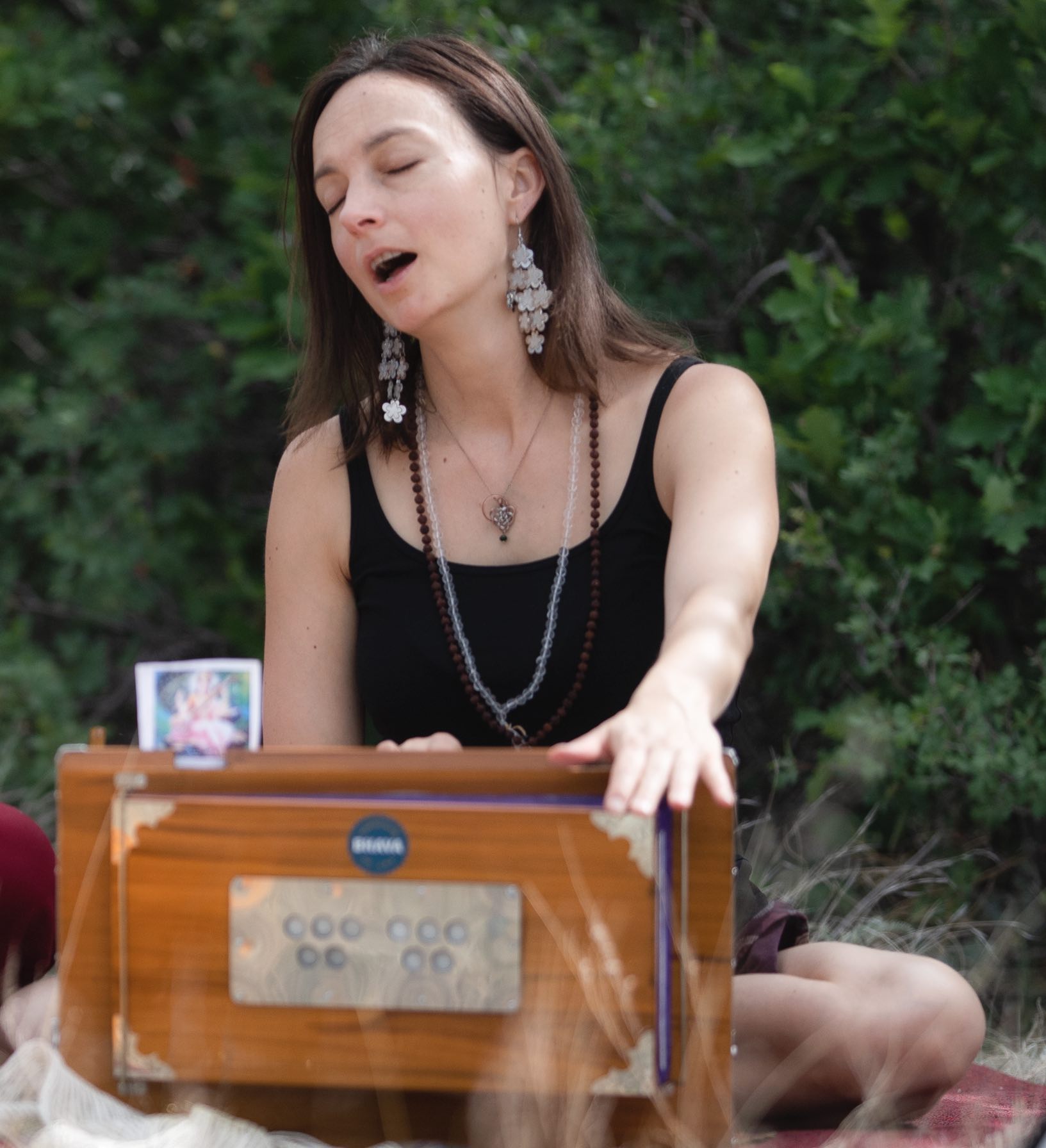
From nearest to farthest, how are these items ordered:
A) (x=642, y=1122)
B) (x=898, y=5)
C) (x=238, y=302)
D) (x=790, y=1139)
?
(x=642, y=1122) < (x=790, y=1139) < (x=898, y=5) < (x=238, y=302)

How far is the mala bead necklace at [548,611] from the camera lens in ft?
6.62

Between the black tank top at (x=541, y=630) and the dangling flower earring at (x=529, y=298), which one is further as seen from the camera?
the dangling flower earring at (x=529, y=298)

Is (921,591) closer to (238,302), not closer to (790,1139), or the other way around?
(790,1139)

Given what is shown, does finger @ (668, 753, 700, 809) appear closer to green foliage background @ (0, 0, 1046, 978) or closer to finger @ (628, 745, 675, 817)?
finger @ (628, 745, 675, 817)

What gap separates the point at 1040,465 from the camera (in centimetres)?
287

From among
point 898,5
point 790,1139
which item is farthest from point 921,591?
point 790,1139

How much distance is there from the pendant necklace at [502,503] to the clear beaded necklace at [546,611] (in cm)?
6

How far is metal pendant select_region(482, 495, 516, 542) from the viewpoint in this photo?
6.95ft

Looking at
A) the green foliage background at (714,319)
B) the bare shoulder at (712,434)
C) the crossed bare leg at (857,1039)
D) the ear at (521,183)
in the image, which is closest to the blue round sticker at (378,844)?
the crossed bare leg at (857,1039)

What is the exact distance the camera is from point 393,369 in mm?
2289

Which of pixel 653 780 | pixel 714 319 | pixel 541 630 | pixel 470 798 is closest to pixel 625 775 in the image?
pixel 653 780

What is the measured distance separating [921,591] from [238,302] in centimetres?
179

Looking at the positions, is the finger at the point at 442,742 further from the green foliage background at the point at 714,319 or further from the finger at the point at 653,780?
the green foliage background at the point at 714,319

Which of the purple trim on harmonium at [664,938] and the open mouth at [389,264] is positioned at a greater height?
the open mouth at [389,264]
